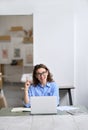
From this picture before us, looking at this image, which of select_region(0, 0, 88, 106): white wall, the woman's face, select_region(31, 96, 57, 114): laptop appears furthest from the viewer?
select_region(0, 0, 88, 106): white wall

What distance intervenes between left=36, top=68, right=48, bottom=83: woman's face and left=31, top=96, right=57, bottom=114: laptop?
0.79 m

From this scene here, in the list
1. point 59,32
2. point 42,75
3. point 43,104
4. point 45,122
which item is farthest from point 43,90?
point 59,32

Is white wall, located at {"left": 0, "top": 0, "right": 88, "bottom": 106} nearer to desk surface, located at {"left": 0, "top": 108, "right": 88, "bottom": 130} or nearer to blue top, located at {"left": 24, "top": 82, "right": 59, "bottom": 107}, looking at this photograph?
blue top, located at {"left": 24, "top": 82, "right": 59, "bottom": 107}

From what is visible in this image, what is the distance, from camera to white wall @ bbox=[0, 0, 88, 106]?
5.11 m

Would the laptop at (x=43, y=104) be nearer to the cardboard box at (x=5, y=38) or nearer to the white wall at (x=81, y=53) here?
the white wall at (x=81, y=53)

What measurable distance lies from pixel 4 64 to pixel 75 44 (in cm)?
347

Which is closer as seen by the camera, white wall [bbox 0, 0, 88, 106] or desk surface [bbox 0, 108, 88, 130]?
desk surface [bbox 0, 108, 88, 130]

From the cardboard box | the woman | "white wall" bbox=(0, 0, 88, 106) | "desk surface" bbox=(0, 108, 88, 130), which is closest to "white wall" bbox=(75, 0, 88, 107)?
"white wall" bbox=(0, 0, 88, 106)

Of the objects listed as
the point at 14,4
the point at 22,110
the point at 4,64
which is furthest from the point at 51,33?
the point at 4,64

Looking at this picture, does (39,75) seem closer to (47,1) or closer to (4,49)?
(47,1)

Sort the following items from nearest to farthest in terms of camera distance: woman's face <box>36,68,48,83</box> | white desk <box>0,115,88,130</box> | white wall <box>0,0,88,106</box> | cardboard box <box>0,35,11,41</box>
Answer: white desk <box>0,115,88,130</box>, woman's face <box>36,68,48,83</box>, white wall <box>0,0,88,106</box>, cardboard box <box>0,35,11,41</box>

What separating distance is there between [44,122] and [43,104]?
26 cm

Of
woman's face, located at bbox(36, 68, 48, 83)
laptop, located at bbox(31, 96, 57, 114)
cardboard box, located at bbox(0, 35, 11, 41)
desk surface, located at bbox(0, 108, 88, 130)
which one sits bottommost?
desk surface, located at bbox(0, 108, 88, 130)

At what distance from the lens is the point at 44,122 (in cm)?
240
